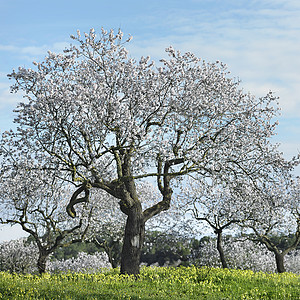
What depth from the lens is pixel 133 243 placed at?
1723 centimetres

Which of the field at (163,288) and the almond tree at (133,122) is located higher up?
the almond tree at (133,122)

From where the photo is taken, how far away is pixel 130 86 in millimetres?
17141

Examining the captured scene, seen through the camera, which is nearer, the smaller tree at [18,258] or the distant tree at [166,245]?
the distant tree at [166,245]

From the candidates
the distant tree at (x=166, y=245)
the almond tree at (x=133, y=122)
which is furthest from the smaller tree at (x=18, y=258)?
the almond tree at (x=133, y=122)

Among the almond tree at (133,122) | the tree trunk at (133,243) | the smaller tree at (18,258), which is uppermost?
the almond tree at (133,122)

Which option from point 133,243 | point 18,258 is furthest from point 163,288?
point 18,258

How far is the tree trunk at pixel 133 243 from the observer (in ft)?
56.1

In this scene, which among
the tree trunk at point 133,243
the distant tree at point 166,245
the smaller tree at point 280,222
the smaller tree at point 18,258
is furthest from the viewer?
the smaller tree at point 18,258

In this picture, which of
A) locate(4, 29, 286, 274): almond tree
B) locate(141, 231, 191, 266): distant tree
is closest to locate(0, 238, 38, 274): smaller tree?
locate(141, 231, 191, 266): distant tree

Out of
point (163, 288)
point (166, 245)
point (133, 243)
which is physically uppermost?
point (133, 243)

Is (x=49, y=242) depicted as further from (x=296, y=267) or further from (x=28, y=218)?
(x=296, y=267)

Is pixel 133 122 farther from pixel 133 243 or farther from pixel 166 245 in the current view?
pixel 166 245

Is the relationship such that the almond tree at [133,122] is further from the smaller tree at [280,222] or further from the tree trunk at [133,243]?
the smaller tree at [280,222]

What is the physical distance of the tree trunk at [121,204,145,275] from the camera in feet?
56.1
